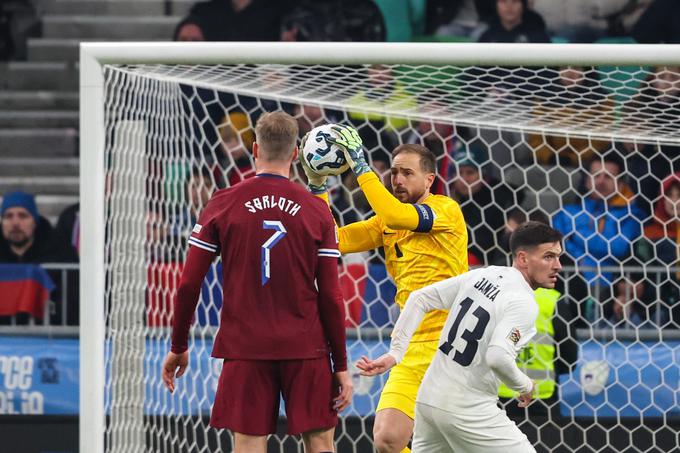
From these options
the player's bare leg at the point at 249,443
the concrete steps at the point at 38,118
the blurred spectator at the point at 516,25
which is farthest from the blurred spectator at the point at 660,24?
the player's bare leg at the point at 249,443

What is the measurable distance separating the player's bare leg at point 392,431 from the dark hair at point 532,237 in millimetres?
925

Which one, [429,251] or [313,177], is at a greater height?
[313,177]

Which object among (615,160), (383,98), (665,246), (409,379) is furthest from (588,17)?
(409,379)

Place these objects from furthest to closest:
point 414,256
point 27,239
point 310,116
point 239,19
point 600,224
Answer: point 239,19
point 310,116
point 27,239
point 600,224
point 414,256

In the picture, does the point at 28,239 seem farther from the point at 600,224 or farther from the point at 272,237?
the point at 272,237

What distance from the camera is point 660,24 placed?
383 inches

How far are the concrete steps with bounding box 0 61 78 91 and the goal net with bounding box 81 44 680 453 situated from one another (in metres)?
3.57

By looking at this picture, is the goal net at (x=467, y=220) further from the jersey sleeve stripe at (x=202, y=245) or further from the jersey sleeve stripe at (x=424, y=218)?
the jersey sleeve stripe at (x=202, y=245)

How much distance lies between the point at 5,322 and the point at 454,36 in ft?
14.6

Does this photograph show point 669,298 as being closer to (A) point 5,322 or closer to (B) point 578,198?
(B) point 578,198

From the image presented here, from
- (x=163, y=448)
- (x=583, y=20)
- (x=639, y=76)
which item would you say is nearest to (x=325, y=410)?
(x=163, y=448)

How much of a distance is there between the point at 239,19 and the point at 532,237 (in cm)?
605

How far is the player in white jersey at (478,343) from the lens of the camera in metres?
4.39

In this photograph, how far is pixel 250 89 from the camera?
624cm
